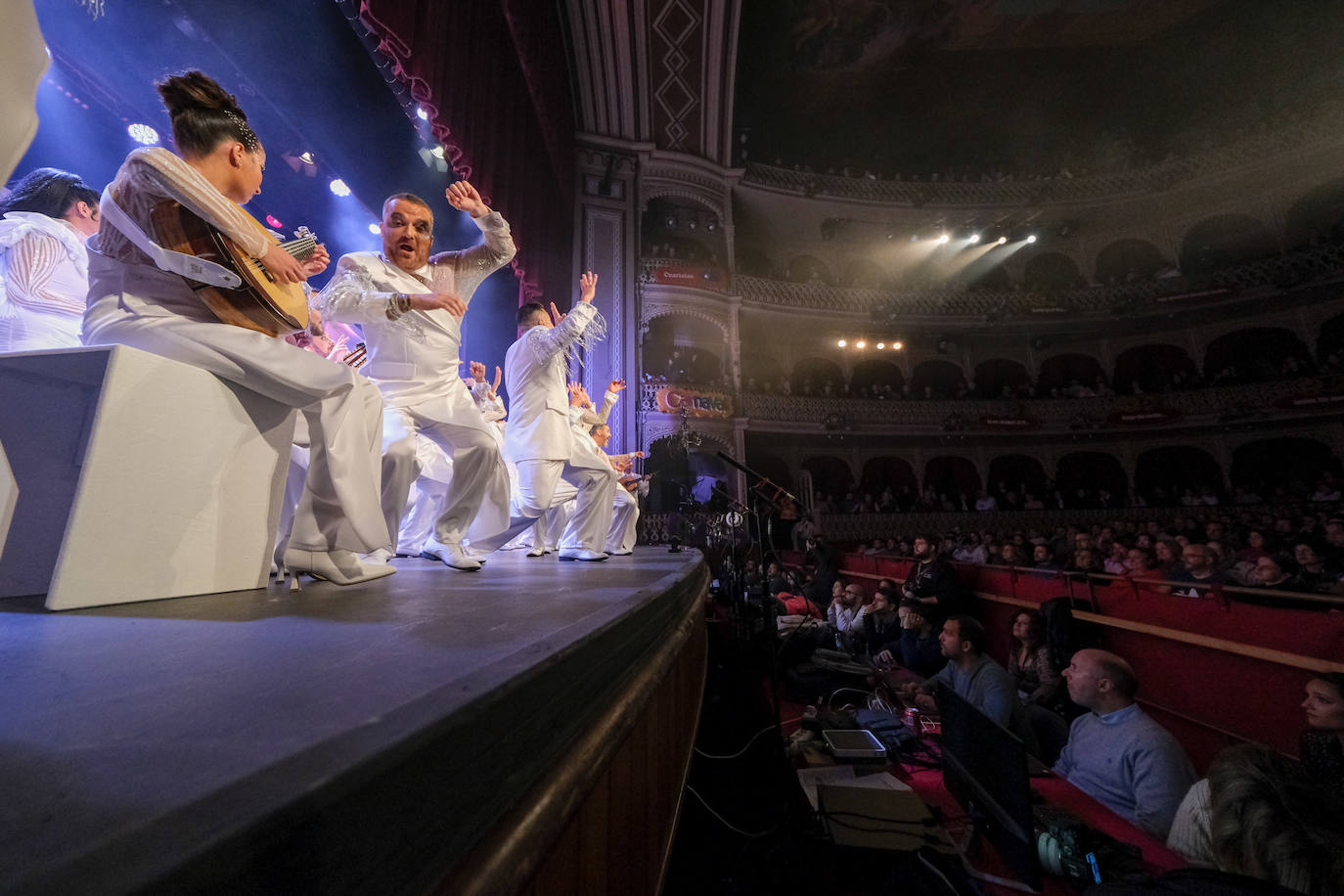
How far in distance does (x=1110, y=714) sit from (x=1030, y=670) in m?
1.61

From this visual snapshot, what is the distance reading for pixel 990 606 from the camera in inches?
211

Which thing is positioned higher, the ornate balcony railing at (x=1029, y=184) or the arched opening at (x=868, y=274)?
the ornate balcony railing at (x=1029, y=184)

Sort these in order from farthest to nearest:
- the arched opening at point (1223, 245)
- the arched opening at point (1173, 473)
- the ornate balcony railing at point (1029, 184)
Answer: the arched opening at point (1223, 245) < the arched opening at point (1173, 473) < the ornate balcony railing at point (1029, 184)

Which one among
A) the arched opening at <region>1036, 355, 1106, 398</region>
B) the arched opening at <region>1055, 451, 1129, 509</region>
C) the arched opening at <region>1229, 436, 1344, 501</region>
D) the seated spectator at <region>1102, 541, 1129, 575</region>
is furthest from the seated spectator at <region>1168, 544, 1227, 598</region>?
the arched opening at <region>1229, 436, 1344, 501</region>

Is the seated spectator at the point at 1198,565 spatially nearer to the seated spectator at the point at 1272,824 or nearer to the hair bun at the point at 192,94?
the seated spectator at the point at 1272,824

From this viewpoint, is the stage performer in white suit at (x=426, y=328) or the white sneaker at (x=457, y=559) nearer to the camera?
the stage performer in white suit at (x=426, y=328)

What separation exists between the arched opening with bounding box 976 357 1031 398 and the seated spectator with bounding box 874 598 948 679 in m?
14.1

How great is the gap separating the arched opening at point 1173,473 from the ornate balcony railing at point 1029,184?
750 cm

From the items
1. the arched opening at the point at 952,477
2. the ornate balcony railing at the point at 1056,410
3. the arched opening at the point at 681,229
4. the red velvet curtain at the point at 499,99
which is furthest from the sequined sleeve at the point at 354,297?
the arched opening at the point at 952,477

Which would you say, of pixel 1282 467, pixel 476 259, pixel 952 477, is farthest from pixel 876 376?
pixel 476 259

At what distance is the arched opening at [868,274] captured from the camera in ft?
60.3

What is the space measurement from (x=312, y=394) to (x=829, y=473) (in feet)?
54.6

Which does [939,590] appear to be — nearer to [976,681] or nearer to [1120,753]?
[976,681]

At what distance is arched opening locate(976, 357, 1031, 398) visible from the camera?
17016 mm
